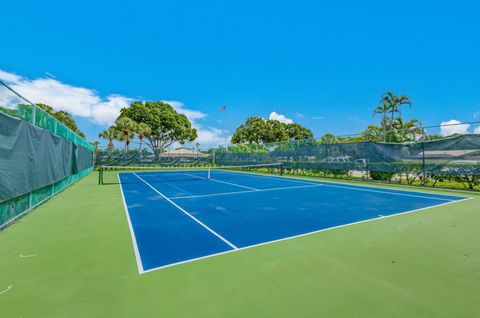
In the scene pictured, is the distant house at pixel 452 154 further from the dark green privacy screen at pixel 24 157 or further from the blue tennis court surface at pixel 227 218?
the dark green privacy screen at pixel 24 157

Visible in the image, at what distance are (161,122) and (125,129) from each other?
9998 millimetres

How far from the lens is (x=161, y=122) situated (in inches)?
1678

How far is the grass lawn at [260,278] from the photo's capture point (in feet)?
7.29

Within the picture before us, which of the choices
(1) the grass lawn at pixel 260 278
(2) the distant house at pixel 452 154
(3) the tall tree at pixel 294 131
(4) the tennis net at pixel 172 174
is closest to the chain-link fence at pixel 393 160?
(2) the distant house at pixel 452 154

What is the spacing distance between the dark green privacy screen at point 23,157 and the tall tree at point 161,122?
33.2 m

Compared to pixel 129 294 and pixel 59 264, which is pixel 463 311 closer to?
pixel 129 294

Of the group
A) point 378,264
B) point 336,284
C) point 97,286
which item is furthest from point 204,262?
point 378,264

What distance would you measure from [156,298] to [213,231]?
218cm

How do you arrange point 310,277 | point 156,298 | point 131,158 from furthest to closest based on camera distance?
point 131,158 < point 310,277 < point 156,298

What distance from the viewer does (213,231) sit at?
453cm

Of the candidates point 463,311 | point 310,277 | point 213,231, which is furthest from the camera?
point 213,231

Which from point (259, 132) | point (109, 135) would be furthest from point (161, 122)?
point (259, 132)

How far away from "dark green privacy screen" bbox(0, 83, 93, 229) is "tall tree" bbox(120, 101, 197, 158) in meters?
33.2

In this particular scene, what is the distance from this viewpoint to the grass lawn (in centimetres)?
222
